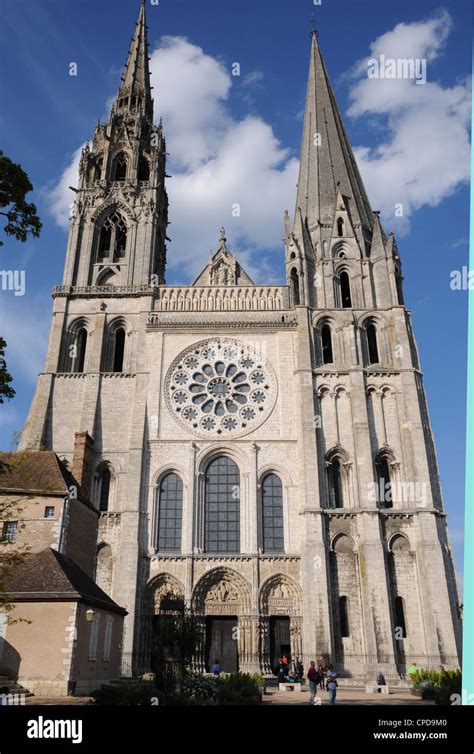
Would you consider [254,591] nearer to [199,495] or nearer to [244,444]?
[199,495]

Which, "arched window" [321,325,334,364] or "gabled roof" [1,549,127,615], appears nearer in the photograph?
"gabled roof" [1,549,127,615]

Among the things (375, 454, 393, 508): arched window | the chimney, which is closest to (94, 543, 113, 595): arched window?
the chimney

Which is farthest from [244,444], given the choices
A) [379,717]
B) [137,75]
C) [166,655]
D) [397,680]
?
[137,75]

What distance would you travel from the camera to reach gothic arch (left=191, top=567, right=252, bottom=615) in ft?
83.2

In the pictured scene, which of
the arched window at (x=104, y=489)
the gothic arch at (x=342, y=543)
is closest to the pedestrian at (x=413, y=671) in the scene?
the gothic arch at (x=342, y=543)

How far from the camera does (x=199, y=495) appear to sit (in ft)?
90.4

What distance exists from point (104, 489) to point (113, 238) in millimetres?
14669

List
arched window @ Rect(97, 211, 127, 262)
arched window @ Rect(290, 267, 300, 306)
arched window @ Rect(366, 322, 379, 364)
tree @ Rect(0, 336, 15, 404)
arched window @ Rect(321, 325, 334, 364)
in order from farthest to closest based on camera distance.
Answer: arched window @ Rect(97, 211, 127, 262)
arched window @ Rect(290, 267, 300, 306)
arched window @ Rect(321, 325, 334, 364)
arched window @ Rect(366, 322, 379, 364)
tree @ Rect(0, 336, 15, 404)

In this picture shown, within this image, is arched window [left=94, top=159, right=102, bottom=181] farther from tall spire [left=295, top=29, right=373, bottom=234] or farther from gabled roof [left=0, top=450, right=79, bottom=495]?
gabled roof [left=0, top=450, right=79, bottom=495]

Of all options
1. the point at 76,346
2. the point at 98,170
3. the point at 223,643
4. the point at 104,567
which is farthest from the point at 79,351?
the point at 223,643

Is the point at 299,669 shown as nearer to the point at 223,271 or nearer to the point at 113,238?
the point at 223,271

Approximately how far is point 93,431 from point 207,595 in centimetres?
907

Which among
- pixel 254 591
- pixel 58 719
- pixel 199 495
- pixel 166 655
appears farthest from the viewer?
pixel 199 495

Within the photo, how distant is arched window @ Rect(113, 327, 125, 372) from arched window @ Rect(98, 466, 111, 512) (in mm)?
5999
